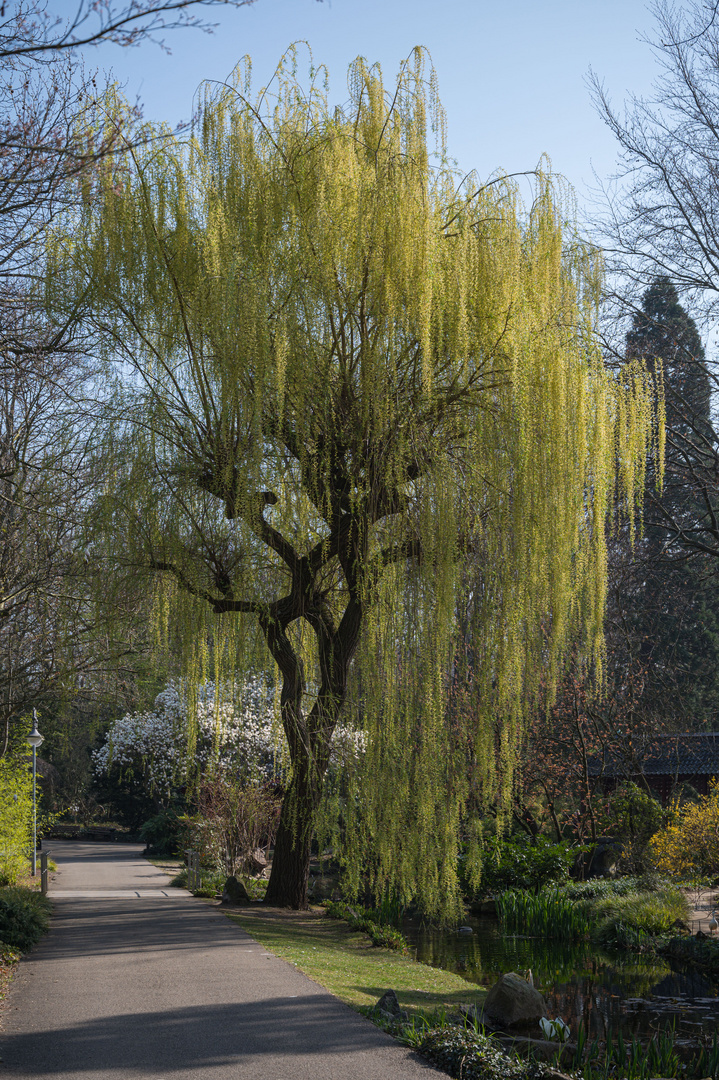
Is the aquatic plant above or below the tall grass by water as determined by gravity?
above

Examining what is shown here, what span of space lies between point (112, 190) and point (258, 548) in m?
3.27

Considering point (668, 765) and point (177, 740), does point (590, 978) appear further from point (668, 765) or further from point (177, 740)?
point (177, 740)

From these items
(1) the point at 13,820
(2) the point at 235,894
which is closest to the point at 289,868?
(2) the point at 235,894

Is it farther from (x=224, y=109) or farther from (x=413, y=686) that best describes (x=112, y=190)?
(x=413, y=686)

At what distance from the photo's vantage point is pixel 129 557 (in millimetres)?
7680

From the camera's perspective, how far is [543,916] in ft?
38.9

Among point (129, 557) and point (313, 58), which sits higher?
point (313, 58)

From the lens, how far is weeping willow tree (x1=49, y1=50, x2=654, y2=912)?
673 centimetres

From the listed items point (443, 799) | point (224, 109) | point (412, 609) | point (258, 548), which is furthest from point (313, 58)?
A: point (443, 799)

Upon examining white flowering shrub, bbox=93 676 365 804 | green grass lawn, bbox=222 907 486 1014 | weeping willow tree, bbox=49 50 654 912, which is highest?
weeping willow tree, bbox=49 50 654 912

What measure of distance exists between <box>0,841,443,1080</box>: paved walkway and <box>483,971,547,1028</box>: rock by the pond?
45.0 inches

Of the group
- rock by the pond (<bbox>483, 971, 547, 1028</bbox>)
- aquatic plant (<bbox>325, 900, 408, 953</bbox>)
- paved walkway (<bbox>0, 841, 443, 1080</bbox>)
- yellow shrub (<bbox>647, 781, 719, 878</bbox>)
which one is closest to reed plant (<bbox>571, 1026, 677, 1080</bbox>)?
paved walkway (<bbox>0, 841, 443, 1080</bbox>)

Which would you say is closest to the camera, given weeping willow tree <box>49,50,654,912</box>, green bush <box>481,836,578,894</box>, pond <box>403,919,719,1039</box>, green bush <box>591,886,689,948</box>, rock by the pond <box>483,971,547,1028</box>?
rock by the pond <box>483,971,547,1028</box>

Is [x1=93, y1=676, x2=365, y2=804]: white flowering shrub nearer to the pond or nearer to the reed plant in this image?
the pond
